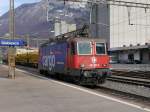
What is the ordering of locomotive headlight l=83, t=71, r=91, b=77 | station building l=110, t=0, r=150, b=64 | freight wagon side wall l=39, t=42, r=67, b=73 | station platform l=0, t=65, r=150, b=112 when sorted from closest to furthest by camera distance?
station platform l=0, t=65, r=150, b=112 < locomotive headlight l=83, t=71, r=91, b=77 < freight wagon side wall l=39, t=42, r=67, b=73 < station building l=110, t=0, r=150, b=64

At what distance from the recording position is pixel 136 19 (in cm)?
10738

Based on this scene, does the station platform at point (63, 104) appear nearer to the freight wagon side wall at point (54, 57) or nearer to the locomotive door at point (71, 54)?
the locomotive door at point (71, 54)

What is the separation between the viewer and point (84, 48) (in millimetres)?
24234

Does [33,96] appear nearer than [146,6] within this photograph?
Yes

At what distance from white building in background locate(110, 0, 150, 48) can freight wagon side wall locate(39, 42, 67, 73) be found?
237 ft

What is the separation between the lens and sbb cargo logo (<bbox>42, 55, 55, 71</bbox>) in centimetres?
2987

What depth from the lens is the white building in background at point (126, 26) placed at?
106625mm

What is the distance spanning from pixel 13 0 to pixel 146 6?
1928cm

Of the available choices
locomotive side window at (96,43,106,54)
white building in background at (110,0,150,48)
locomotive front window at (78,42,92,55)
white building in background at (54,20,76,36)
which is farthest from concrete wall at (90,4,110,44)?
locomotive front window at (78,42,92,55)

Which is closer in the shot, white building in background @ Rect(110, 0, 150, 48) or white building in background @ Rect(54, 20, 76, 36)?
white building in background @ Rect(54, 20, 76, 36)

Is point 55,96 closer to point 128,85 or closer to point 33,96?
point 33,96

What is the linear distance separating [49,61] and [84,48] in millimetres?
7677

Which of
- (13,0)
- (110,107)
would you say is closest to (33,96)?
(110,107)

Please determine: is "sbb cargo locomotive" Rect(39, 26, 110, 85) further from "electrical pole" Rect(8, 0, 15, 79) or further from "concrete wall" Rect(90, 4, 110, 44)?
"concrete wall" Rect(90, 4, 110, 44)
